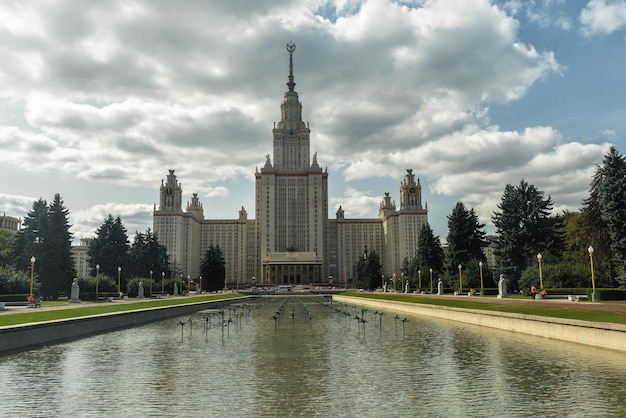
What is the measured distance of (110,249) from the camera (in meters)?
84.5

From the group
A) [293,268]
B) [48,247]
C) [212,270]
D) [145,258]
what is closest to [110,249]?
[145,258]

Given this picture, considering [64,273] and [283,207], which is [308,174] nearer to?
[283,207]

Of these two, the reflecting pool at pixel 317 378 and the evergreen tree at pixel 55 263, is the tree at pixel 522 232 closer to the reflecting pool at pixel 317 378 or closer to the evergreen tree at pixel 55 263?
the reflecting pool at pixel 317 378

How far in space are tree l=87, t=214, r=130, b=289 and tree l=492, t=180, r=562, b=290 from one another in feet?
187

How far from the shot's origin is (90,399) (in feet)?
41.5

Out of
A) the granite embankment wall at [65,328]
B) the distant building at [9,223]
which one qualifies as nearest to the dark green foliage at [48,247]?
the granite embankment wall at [65,328]

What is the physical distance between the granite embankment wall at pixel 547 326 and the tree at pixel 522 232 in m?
30.6

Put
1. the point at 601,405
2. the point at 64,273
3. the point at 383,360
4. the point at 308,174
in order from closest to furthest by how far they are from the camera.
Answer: the point at 601,405, the point at 383,360, the point at 64,273, the point at 308,174

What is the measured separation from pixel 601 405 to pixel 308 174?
186099mm

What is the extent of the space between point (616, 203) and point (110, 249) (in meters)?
71.0

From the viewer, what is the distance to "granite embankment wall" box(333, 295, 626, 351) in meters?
19.4

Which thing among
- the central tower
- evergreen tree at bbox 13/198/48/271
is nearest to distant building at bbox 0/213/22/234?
the central tower

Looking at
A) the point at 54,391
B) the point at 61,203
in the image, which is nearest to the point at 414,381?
the point at 54,391

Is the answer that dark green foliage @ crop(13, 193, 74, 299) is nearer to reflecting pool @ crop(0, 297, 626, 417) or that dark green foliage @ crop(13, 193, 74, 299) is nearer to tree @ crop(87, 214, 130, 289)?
tree @ crop(87, 214, 130, 289)
